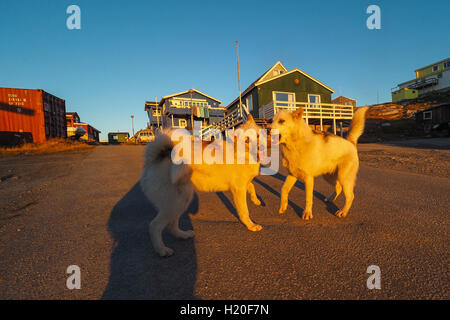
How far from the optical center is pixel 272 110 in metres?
14.7

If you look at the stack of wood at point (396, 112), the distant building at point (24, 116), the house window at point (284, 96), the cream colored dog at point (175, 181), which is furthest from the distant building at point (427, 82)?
the distant building at point (24, 116)

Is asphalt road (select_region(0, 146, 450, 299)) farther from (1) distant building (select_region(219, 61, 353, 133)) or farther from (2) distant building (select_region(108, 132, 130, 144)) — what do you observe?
(2) distant building (select_region(108, 132, 130, 144))

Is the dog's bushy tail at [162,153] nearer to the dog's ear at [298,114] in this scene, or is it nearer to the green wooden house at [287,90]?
the dog's ear at [298,114]

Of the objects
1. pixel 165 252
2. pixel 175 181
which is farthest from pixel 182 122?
pixel 165 252

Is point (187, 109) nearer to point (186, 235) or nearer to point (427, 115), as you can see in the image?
point (186, 235)

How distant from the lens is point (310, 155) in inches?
111

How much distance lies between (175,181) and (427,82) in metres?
Result: 69.1

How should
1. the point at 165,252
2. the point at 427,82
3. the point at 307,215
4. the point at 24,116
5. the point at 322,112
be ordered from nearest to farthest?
the point at 165,252
the point at 307,215
the point at 322,112
the point at 24,116
the point at 427,82

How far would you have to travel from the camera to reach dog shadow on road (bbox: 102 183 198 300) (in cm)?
140

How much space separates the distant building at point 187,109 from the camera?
99.1ft

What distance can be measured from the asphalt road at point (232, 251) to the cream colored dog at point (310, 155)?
0.50 metres

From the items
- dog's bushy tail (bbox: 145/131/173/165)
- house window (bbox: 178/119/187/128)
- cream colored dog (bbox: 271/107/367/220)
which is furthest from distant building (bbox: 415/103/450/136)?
house window (bbox: 178/119/187/128)

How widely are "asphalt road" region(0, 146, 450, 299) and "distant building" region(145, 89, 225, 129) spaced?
2814cm
